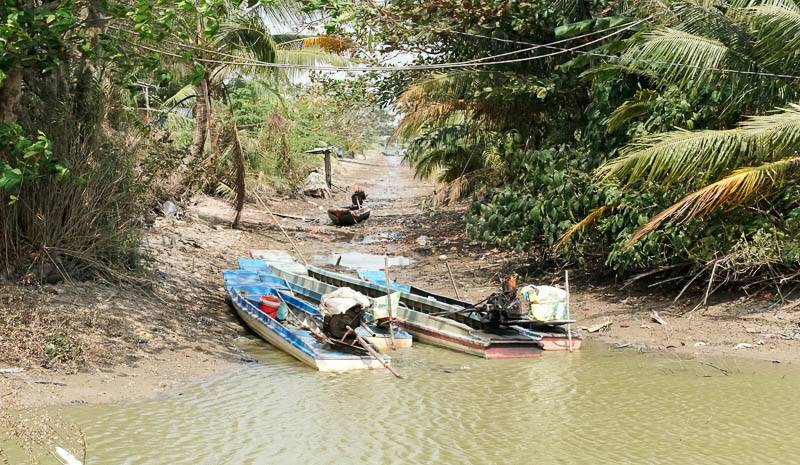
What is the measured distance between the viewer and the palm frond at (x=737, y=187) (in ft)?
34.4

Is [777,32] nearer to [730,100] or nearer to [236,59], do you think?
[730,100]

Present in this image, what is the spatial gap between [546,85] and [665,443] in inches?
356

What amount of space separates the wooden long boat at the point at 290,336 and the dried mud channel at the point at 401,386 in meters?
0.21

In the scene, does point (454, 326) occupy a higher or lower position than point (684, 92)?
lower

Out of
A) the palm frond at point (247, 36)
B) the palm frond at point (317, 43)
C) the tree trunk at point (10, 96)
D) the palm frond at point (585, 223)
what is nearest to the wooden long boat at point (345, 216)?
the palm frond at point (317, 43)

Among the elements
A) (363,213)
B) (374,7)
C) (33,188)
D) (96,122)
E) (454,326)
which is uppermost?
(374,7)

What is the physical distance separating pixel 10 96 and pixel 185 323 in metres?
3.78

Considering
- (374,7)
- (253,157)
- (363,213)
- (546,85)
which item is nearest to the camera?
(546,85)

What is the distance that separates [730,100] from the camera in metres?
12.0

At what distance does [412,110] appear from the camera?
19328 mm

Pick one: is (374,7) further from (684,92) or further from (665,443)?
(665,443)

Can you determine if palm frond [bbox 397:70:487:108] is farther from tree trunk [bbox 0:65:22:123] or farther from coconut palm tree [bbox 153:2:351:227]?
tree trunk [bbox 0:65:22:123]

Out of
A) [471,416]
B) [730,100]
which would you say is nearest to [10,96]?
[471,416]

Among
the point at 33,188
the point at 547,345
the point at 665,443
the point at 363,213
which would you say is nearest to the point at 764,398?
the point at 665,443
